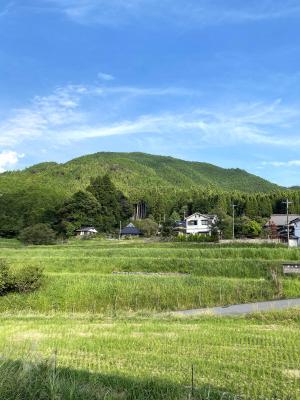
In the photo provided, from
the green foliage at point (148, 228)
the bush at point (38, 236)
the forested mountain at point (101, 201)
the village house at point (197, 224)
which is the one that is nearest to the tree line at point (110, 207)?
the forested mountain at point (101, 201)

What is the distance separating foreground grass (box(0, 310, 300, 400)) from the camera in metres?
5.57

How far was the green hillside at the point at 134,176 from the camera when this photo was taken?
117812mm

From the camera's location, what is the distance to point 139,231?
76000mm

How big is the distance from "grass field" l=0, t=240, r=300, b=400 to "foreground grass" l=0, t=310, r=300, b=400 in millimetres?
25

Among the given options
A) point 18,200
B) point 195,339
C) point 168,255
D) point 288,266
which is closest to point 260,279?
point 288,266

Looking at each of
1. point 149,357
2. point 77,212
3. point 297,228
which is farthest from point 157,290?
point 77,212

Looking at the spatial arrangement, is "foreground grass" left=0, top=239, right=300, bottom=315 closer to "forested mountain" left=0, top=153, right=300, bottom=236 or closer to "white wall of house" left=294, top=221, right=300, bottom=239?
"white wall of house" left=294, top=221, right=300, bottom=239

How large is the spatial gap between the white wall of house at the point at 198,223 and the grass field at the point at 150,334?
120 ft

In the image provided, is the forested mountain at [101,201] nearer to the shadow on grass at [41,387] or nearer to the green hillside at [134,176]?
the green hillside at [134,176]

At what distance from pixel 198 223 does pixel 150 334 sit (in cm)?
5949

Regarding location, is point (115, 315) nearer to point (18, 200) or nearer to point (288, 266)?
point (288, 266)

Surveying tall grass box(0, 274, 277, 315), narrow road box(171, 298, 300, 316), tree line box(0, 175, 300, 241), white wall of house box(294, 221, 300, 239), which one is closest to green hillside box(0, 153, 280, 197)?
Answer: tree line box(0, 175, 300, 241)

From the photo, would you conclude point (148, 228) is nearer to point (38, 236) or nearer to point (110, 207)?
point (110, 207)

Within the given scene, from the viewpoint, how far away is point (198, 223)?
7338 cm
